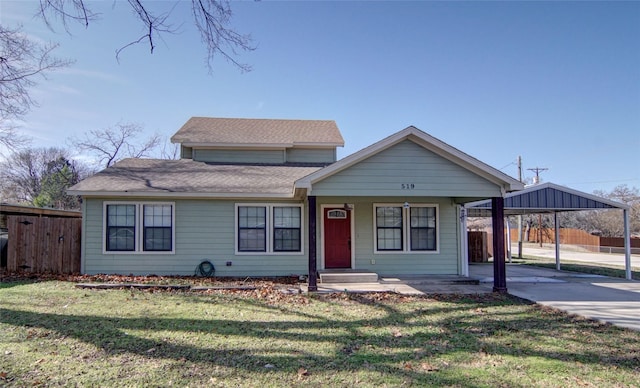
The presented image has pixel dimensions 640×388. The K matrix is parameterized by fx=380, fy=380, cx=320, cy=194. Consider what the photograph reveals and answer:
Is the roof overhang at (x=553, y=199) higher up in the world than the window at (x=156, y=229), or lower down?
higher up

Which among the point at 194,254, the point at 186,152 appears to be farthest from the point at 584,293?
the point at 186,152

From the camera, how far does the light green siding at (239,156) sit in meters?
15.0

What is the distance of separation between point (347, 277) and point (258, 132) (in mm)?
8093

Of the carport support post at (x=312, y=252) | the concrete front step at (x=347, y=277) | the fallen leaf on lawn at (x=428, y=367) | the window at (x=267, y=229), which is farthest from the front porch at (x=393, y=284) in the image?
the fallen leaf on lawn at (x=428, y=367)

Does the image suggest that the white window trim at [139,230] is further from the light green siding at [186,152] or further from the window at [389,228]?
the window at [389,228]

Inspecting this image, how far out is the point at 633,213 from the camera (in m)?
33.6

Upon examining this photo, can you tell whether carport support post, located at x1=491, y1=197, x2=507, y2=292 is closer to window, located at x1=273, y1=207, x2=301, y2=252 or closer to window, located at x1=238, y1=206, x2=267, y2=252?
window, located at x1=273, y1=207, x2=301, y2=252

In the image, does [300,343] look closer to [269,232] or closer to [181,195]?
[269,232]

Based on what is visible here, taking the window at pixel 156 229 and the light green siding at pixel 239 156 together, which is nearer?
the window at pixel 156 229

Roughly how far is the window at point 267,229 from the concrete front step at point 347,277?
1.62 m

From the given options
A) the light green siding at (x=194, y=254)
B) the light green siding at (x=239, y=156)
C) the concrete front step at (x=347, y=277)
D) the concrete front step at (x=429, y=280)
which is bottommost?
the concrete front step at (x=429, y=280)

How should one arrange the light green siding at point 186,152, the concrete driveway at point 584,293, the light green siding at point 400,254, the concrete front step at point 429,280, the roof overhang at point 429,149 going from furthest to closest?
1. the light green siding at point 186,152
2. the light green siding at point 400,254
3. the concrete front step at point 429,280
4. the roof overhang at point 429,149
5. the concrete driveway at point 584,293

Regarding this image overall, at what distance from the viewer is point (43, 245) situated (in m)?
11.8

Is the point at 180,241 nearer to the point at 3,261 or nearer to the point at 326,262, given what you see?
the point at 326,262
